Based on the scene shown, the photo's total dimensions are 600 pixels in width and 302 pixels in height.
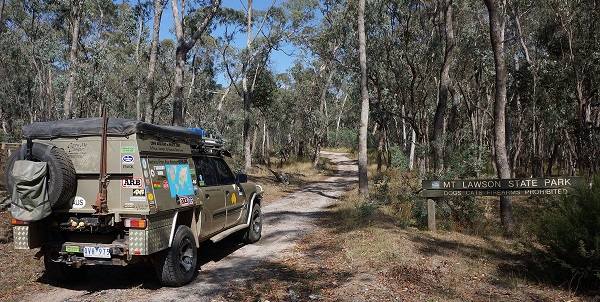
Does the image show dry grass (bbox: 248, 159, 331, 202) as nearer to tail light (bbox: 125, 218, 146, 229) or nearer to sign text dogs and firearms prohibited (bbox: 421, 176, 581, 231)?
sign text dogs and firearms prohibited (bbox: 421, 176, 581, 231)

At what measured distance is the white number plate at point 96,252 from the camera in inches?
211

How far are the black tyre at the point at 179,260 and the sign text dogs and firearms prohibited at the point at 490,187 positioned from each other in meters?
5.50

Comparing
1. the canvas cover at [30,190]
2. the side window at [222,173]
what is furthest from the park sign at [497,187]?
the canvas cover at [30,190]

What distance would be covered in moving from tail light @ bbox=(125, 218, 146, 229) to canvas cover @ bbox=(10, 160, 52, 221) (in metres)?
0.92

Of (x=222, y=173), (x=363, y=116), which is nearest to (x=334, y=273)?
(x=222, y=173)

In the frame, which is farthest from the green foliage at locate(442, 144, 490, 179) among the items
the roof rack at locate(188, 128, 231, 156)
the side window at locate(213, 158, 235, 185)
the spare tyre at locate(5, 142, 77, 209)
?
the spare tyre at locate(5, 142, 77, 209)

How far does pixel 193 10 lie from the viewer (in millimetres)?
20922

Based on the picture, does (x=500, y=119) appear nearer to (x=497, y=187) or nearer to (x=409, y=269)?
(x=497, y=187)

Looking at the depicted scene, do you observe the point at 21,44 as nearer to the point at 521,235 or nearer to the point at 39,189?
the point at 39,189

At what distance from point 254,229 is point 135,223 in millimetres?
4160

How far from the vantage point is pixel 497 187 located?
915 centimetres

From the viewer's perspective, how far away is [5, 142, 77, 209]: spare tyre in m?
5.17

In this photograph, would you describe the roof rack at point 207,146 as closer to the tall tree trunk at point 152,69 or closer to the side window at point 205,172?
the side window at point 205,172

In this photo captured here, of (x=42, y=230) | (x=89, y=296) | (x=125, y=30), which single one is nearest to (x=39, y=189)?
(x=42, y=230)
